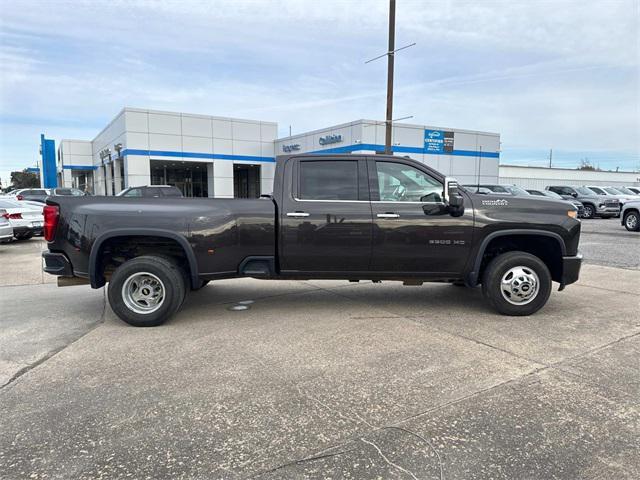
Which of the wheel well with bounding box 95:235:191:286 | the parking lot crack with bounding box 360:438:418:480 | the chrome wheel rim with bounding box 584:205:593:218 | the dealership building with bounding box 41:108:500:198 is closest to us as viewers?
the parking lot crack with bounding box 360:438:418:480

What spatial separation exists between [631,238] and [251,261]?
1382cm

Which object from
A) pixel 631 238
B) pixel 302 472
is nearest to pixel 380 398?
pixel 302 472

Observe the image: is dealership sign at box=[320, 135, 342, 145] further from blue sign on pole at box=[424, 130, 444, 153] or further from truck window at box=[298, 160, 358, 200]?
truck window at box=[298, 160, 358, 200]

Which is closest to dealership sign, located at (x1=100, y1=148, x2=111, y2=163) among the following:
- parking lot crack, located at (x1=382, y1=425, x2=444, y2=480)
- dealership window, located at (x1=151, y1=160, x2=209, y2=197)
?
dealership window, located at (x1=151, y1=160, x2=209, y2=197)

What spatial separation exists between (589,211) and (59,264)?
82.9 feet

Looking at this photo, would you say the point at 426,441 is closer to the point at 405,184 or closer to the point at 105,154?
the point at 405,184

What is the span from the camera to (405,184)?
225 inches

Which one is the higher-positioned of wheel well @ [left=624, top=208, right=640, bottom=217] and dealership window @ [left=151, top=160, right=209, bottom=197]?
dealership window @ [left=151, top=160, right=209, bottom=197]

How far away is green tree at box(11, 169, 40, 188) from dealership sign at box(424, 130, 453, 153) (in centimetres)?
10513

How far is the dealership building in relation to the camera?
33.8 m

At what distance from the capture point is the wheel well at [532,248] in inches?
229

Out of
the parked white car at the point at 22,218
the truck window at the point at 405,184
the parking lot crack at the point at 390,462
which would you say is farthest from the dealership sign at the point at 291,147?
the parking lot crack at the point at 390,462

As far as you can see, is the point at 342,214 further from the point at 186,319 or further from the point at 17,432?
the point at 17,432

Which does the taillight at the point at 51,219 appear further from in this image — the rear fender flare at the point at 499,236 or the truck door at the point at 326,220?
the rear fender flare at the point at 499,236
